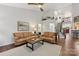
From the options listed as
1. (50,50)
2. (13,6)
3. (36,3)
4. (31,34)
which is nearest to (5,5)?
(13,6)

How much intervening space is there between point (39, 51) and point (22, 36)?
1.75 feet

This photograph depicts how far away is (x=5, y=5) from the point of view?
6.95 ft

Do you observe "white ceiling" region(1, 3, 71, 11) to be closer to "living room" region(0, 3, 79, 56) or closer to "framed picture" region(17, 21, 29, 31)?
"living room" region(0, 3, 79, 56)

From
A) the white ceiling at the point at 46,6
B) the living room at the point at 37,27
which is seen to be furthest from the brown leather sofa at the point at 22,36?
the white ceiling at the point at 46,6

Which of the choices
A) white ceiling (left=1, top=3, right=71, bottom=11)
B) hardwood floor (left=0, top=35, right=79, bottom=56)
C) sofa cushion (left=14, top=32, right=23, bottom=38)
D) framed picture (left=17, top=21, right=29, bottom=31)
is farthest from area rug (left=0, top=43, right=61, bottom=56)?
white ceiling (left=1, top=3, right=71, bottom=11)

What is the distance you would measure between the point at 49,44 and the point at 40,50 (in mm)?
259

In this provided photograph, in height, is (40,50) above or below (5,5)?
below

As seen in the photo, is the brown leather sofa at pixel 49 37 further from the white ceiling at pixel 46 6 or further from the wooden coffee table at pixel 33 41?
the white ceiling at pixel 46 6

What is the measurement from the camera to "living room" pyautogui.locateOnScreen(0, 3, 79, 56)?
212 centimetres

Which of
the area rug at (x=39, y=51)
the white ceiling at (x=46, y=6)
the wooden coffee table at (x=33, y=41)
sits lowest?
the area rug at (x=39, y=51)

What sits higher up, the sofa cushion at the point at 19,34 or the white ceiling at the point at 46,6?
the white ceiling at the point at 46,6

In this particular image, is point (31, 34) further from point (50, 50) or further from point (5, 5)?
point (5, 5)

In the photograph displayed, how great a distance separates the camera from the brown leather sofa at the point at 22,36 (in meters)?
2.16

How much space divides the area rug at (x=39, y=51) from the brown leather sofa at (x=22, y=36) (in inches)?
5.3
